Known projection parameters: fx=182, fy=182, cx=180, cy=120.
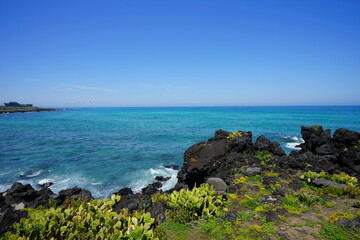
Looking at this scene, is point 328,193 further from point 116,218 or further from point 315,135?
point 315,135

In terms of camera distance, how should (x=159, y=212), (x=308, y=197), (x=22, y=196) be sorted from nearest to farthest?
1. (x=159, y=212)
2. (x=308, y=197)
3. (x=22, y=196)

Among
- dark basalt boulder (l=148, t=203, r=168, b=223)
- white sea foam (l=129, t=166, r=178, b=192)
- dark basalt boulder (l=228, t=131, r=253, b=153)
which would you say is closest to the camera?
dark basalt boulder (l=148, t=203, r=168, b=223)

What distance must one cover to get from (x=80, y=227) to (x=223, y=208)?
7.22 metres

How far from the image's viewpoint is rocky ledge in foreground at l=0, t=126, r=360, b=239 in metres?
8.12

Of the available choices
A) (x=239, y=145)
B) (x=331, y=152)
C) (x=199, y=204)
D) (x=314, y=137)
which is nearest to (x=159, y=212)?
(x=199, y=204)

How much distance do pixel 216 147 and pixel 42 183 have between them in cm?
2003

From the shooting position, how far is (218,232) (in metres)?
8.51

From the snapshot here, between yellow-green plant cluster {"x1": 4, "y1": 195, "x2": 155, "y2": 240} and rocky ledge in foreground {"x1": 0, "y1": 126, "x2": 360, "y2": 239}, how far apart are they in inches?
1.5

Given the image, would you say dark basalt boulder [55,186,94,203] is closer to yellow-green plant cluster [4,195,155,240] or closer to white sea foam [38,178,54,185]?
yellow-green plant cluster [4,195,155,240]

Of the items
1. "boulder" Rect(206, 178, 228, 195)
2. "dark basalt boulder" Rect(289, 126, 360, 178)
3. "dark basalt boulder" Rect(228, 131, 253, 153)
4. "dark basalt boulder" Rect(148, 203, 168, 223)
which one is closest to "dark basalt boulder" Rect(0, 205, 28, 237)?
"dark basalt boulder" Rect(148, 203, 168, 223)

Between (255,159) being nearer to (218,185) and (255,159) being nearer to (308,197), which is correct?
A: (218,185)

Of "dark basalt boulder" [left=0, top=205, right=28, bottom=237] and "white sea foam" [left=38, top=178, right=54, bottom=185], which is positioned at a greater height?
"dark basalt boulder" [left=0, top=205, right=28, bottom=237]

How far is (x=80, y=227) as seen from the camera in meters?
7.96

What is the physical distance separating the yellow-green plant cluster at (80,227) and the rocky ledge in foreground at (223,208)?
0.04m
